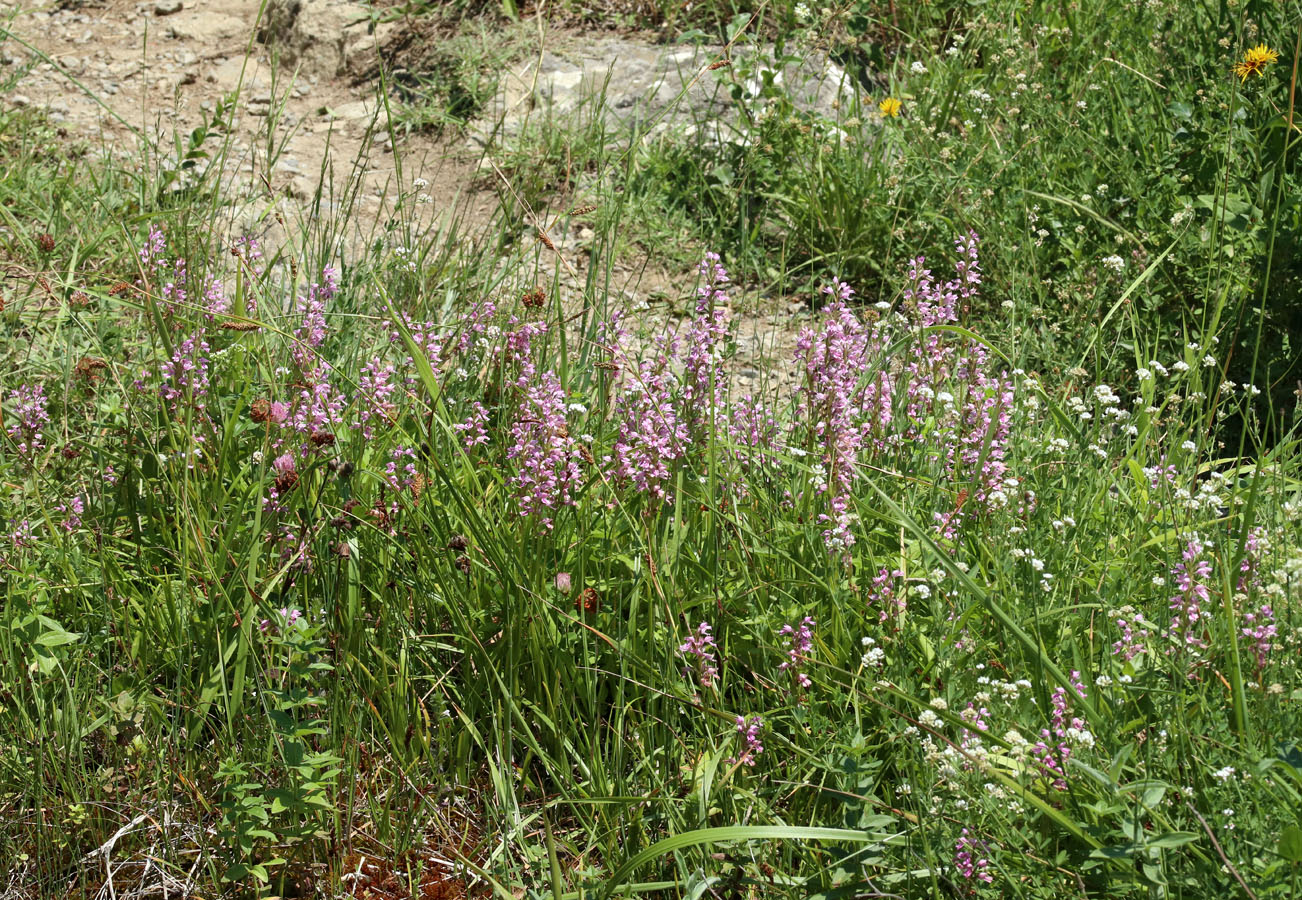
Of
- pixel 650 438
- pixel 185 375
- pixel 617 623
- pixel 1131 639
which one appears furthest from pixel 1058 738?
pixel 185 375

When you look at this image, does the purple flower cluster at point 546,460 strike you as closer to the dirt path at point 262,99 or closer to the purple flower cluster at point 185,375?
the purple flower cluster at point 185,375

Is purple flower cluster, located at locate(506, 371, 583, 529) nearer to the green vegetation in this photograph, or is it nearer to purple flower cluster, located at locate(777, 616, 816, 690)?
the green vegetation

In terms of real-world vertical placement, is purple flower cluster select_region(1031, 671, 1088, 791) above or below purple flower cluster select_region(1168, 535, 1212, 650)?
below

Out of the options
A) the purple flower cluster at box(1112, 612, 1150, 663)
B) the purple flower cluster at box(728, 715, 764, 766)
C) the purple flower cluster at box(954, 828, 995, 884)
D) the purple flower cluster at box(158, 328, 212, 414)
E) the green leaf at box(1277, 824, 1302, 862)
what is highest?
the green leaf at box(1277, 824, 1302, 862)

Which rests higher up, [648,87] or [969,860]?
[648,87]

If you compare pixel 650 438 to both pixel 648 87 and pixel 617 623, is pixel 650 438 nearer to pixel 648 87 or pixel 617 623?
pixel 617 623

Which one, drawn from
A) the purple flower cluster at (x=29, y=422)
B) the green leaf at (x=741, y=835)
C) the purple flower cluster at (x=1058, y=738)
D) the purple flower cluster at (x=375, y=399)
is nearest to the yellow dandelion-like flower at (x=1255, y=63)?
the purple flower cluster at (x=1058, y=738)

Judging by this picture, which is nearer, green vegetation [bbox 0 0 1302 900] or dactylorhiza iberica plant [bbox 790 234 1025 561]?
green vegetation [bbox 0 0 1302 900]

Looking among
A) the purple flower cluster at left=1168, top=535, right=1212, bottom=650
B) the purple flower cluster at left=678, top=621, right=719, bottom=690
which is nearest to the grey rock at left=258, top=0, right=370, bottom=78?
the purple flower cluster at left=678, top=621, right=719, bottom=690

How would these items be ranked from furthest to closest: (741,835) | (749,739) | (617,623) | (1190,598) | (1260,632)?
(617,623)
(749,739)
(1190,598)
(1260,632)
(741,835)

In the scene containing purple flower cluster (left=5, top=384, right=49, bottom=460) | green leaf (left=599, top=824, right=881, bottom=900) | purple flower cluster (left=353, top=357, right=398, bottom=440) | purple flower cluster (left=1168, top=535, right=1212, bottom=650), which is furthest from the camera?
purple flower cluster (left=5, top=384, right=49, bottom=460)

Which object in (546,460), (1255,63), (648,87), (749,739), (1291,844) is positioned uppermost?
(1255,63)

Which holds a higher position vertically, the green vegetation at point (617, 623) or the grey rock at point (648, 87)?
the grey rock at point (648, 87)

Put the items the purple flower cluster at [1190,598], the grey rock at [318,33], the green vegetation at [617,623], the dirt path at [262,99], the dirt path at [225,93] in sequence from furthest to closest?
the grey rock at [318,33] < the dirt path at [225,93] < the dirt path at [262,99] < the purple flower cluster at [1190,598] < the green vegetation at [617,623]
